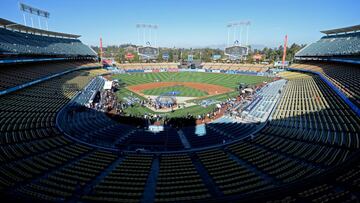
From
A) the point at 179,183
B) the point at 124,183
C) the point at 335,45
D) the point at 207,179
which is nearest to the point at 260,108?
the point at 207,179

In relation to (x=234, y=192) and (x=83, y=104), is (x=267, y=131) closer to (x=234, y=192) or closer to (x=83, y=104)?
(x=234, y=192)

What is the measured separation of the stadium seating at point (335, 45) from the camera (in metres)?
52.4

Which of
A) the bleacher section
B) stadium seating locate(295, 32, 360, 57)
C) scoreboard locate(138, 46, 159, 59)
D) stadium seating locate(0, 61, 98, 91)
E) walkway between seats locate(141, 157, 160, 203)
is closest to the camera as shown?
walkway between seats locate(141, 157, 160, 203)

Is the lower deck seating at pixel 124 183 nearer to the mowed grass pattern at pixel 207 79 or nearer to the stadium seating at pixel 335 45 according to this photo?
the mowed grass pattern at pixel 207 79

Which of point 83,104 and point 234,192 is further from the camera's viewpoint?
point 83,104

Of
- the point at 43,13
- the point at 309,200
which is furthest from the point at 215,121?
the point at 43,13

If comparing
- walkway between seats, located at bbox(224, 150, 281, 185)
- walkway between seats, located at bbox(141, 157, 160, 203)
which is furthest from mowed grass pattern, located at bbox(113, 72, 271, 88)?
walkway between seats, located at bbox(141, 157, 160, 203)

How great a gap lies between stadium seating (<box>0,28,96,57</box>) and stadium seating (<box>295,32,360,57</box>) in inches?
2677

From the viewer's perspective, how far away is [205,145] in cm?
2405

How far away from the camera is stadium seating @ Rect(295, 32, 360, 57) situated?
52438mm

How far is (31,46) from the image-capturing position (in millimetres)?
51344

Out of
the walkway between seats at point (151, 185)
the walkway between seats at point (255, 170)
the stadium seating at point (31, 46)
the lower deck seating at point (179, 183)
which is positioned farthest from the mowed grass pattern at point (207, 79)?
the walkway between seats at point (151, 185)

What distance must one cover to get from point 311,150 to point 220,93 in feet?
114

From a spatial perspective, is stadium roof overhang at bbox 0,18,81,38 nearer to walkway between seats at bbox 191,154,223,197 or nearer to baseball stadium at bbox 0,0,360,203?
baseball stadium at bbox 0,0,360,203
